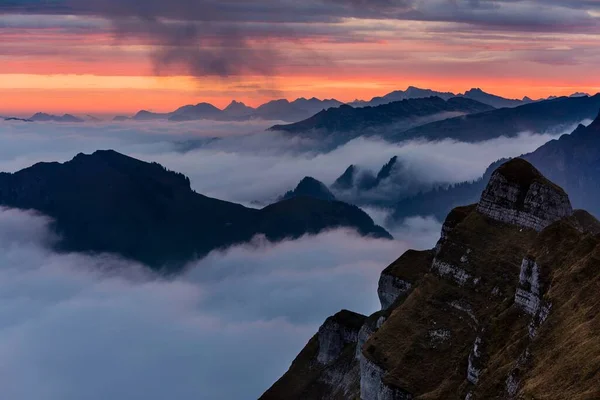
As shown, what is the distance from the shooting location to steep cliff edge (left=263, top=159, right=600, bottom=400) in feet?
286

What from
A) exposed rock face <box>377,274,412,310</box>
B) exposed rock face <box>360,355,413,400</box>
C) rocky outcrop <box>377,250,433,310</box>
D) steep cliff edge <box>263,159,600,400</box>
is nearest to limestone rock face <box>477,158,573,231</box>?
steep cliff edge <box>263,159,600,400</box>

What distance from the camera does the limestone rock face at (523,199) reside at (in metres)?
139

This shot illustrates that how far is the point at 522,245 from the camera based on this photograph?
13638 centimetres

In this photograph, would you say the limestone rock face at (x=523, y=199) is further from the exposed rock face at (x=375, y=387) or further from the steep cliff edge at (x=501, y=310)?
the exposed rock face at (x=375, y=387)

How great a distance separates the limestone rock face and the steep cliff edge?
0.63 feet

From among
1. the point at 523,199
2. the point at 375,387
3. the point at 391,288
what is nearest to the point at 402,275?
the point at 391,288

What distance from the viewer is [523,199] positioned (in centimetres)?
14362

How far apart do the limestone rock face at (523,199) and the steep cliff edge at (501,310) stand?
19 centimetres

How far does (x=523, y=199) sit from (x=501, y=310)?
30230 millimetres

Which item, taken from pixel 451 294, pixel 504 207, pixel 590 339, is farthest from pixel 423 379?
pixel 590 339

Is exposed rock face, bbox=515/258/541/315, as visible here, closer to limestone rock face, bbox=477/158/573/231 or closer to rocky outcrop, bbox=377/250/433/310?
limestone rock face, bbox=477/158/573/231

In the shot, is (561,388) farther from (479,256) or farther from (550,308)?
(479,256)

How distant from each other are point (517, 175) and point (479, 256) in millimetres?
17548

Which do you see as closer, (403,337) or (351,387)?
(403,337)
